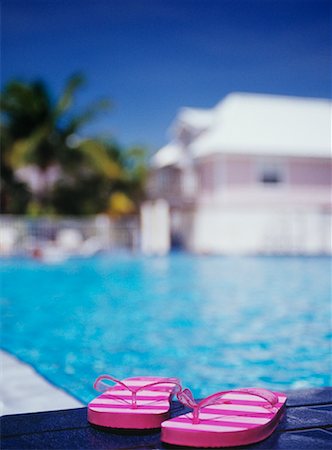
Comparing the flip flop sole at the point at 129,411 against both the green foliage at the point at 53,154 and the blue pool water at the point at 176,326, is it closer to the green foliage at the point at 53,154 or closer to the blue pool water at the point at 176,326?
the blue pool water at the point at 176,326

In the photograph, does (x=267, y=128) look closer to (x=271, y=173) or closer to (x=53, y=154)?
(x=271, y=173)

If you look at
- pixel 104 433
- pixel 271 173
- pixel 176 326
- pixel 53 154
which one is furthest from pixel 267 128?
pixel 104 433

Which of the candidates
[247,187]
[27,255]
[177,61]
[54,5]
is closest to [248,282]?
Answer: [27,255]

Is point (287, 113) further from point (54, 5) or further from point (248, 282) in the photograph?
point (248, 282)

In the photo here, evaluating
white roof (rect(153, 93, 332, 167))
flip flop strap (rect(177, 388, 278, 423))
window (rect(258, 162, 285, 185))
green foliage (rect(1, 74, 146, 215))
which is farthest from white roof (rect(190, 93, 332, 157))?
flip flop strap (rect(177, 388, 278, 423))

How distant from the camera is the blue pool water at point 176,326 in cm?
592

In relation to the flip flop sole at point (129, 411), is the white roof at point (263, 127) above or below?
above

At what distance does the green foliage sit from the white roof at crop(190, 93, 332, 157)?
13.0 ft

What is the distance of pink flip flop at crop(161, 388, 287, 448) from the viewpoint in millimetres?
2338

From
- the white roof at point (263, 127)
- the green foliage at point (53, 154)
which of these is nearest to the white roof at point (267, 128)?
the white roof at point (263, 127)

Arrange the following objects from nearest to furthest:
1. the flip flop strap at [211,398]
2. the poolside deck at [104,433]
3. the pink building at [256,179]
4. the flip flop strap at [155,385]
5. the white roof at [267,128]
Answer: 1. the poolside deck at [104,433]
2. the flip flop strap at [211,398]
3. the flip flop strap at [155,385]
4. the pink building at [256,179]
5. the white roof at [267,128]

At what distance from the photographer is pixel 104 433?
246 cm

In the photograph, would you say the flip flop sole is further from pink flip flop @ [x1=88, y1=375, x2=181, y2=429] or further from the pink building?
the pink building

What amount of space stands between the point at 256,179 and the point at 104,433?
2183 cm
